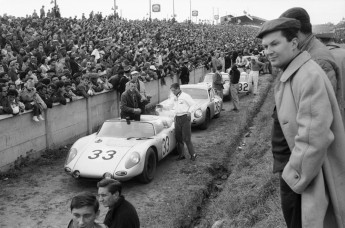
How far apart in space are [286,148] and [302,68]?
1.69 ft

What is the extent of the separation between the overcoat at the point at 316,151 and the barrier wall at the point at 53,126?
7729 mm

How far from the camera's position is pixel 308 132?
2424 mm

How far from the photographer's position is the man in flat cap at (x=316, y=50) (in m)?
3.04

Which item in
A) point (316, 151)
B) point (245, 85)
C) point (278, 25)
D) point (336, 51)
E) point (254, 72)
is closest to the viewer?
point (316, 151)

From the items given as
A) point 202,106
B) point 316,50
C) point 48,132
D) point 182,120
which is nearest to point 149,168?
point 182,120

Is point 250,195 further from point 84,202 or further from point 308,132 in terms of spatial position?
point 308,132

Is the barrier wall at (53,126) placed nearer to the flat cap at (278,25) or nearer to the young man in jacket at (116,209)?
the young man in jacket at (116,209)

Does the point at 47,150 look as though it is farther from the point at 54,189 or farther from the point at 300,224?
the point at 300,224

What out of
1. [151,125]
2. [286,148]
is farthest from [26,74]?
[286,148]

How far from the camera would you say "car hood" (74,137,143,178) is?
7.93 m

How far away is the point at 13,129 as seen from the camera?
9398 millimetres

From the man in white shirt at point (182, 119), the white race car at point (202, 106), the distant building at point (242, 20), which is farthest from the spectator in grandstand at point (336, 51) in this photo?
the distant building at point (242, 20)

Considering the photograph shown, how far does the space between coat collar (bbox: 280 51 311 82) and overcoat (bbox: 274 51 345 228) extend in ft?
0.12

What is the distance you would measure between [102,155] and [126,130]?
1.19m
